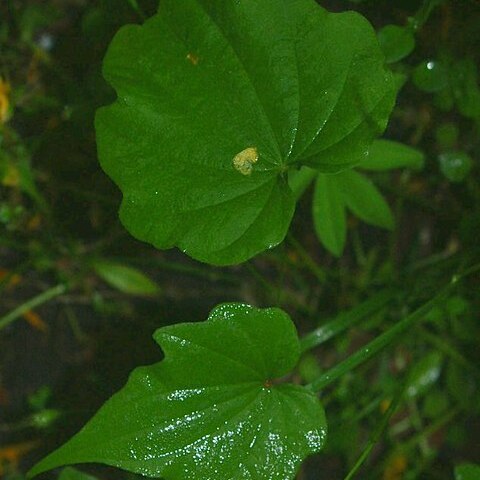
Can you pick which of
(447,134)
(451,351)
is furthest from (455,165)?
(451,351)

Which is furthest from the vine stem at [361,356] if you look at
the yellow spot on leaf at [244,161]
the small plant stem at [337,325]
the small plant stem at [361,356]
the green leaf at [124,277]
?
the green leaf at [124,277]

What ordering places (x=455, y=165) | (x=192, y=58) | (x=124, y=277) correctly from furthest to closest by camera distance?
(x=124, y=277), (x=455, y=165), (x=192, y=58)

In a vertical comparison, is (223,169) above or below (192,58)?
below

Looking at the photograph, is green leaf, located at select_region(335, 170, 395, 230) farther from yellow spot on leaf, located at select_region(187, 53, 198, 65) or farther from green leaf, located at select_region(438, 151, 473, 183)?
yellow spot on leaf, located at select_region(187, 53, 198, 65)

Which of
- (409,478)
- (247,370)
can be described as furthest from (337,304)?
(247,370)

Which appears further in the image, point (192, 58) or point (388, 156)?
point (388, 156)

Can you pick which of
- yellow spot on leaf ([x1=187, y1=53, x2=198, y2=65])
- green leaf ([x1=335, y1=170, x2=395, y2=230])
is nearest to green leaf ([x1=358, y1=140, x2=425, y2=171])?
green leaf ([x1=335, y1=170, x2=395, y2=230])

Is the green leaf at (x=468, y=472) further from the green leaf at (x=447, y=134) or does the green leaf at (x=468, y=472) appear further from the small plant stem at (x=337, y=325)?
the green leaf at (x=447, y=134)

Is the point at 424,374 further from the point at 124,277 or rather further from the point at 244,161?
the point at 244,161
